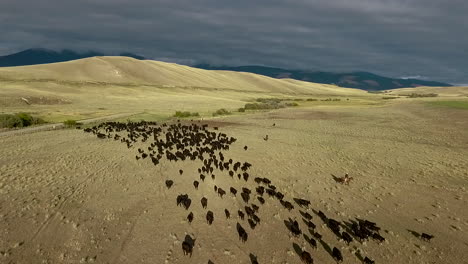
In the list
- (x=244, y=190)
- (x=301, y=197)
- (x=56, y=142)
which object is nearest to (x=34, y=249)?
(x=244, y=190)

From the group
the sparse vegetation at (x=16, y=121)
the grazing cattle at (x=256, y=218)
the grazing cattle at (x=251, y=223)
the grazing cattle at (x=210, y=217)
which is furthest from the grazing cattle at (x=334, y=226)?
the sparse vegetation at (x=16, y=121)

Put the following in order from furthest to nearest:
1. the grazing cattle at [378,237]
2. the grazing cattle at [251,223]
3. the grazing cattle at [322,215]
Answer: the grazing cattle at [322,215]
the grazing cattle at [251,223]
the grazing cattle at [378,237]

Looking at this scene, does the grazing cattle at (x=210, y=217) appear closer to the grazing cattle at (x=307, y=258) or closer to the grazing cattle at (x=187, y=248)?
the grazing cattle at (x=187, y=248)

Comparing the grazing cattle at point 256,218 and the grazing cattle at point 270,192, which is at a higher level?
the grazing cattle at point 270,192

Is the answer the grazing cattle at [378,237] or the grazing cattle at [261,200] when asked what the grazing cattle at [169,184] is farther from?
the grazing cattle at [378,237]

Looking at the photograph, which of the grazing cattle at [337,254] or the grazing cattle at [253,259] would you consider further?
the grazing cattle at [337,254]

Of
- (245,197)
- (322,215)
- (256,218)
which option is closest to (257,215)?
(256,218)

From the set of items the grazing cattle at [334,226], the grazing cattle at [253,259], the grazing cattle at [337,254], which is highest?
the grazing cattle at [334,226]

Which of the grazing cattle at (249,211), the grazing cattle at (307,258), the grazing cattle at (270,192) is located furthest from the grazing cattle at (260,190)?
the grazing cattle at (307,258)

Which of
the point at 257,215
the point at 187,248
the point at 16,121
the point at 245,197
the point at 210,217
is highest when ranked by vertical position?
the point at 16,121

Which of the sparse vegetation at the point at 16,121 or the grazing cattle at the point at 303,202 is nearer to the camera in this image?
the grazing cattle at the point at 303,202

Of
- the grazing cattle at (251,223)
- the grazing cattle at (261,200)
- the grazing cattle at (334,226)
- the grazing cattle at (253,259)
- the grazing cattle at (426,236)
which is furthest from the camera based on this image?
the grazing cattle at (261,200)

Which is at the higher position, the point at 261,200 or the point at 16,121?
the point at 16,121

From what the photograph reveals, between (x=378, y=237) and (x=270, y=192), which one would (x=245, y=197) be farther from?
(x=378, y=237)
